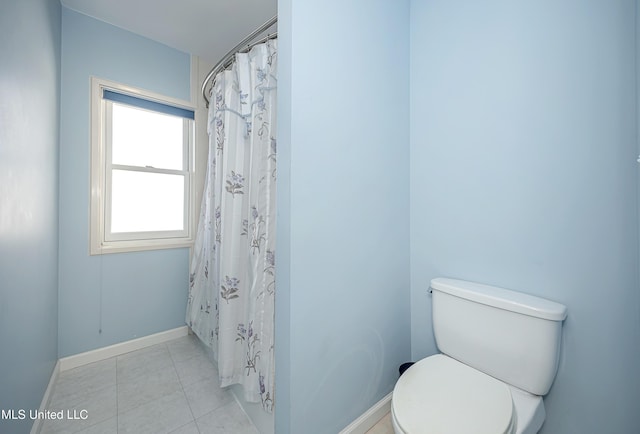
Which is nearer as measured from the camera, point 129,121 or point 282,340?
point 282,340

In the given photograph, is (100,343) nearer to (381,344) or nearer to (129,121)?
(129,121)

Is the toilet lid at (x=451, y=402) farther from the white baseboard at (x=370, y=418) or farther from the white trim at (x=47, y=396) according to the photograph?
the white trim at (x=47, y=396)

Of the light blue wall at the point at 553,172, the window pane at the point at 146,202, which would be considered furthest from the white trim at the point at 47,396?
the light blue wall at the point at 553,172

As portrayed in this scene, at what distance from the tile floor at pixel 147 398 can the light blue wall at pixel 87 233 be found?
0.24 metres

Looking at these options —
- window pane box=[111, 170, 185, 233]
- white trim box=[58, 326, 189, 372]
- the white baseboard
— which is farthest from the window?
the white baseboard

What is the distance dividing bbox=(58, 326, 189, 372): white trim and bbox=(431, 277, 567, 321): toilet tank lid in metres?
2.08

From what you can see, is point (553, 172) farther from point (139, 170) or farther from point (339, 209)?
point (139, 170)

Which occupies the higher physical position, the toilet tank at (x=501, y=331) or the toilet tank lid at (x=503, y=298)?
the toilet tank lid at (x=503, y=298)

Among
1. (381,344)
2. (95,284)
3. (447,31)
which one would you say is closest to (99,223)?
(95,284)

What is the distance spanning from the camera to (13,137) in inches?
33.9

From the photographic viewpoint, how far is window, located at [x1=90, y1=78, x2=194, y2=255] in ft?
5.57

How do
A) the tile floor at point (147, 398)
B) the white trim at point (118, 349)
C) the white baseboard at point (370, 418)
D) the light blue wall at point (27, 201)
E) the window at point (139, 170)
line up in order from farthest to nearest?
the window at point (139, 170), the white trim at point (118, 349), the tile floor at point (147, 398), the white baseboard at point (370, 418), the light blue wall at point (27, 201)

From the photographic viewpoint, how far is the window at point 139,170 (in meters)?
1.70

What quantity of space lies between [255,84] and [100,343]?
2079mm
